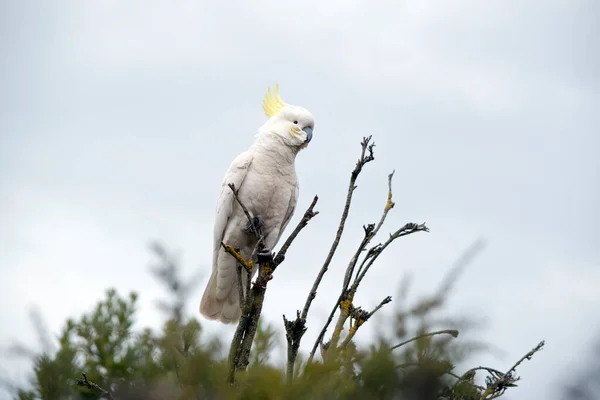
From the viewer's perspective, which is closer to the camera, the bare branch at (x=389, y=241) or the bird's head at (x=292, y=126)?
the bare branch at (x=389, y=241)

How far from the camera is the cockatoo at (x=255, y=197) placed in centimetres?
678

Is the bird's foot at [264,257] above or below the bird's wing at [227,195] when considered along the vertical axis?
below

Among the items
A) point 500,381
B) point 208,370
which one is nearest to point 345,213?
point 500,381

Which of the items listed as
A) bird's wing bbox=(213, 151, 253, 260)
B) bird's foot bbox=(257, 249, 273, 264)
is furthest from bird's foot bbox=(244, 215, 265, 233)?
bird's foot bbox=(257, 249, 273, 264)

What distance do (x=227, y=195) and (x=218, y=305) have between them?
116cm

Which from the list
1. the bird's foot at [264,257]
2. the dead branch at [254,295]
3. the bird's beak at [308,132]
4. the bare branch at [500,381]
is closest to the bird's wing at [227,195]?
the bird's beak at [308,132]

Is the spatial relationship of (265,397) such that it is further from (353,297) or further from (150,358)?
(353,297)

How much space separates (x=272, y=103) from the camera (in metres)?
7.64

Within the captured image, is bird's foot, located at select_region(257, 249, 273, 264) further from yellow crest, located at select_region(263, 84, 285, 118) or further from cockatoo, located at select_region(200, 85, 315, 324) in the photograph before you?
yellow crest, located at select_region(263, 84, 285, 118)

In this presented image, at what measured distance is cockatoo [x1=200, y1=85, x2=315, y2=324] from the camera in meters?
6.78

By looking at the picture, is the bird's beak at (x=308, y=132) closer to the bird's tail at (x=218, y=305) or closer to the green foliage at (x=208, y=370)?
the bird's tail at (x=218, y=305)

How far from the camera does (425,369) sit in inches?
68.0

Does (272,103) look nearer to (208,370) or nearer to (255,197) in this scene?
(255,197)

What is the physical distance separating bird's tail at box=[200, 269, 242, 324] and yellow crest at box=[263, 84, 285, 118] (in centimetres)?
189
